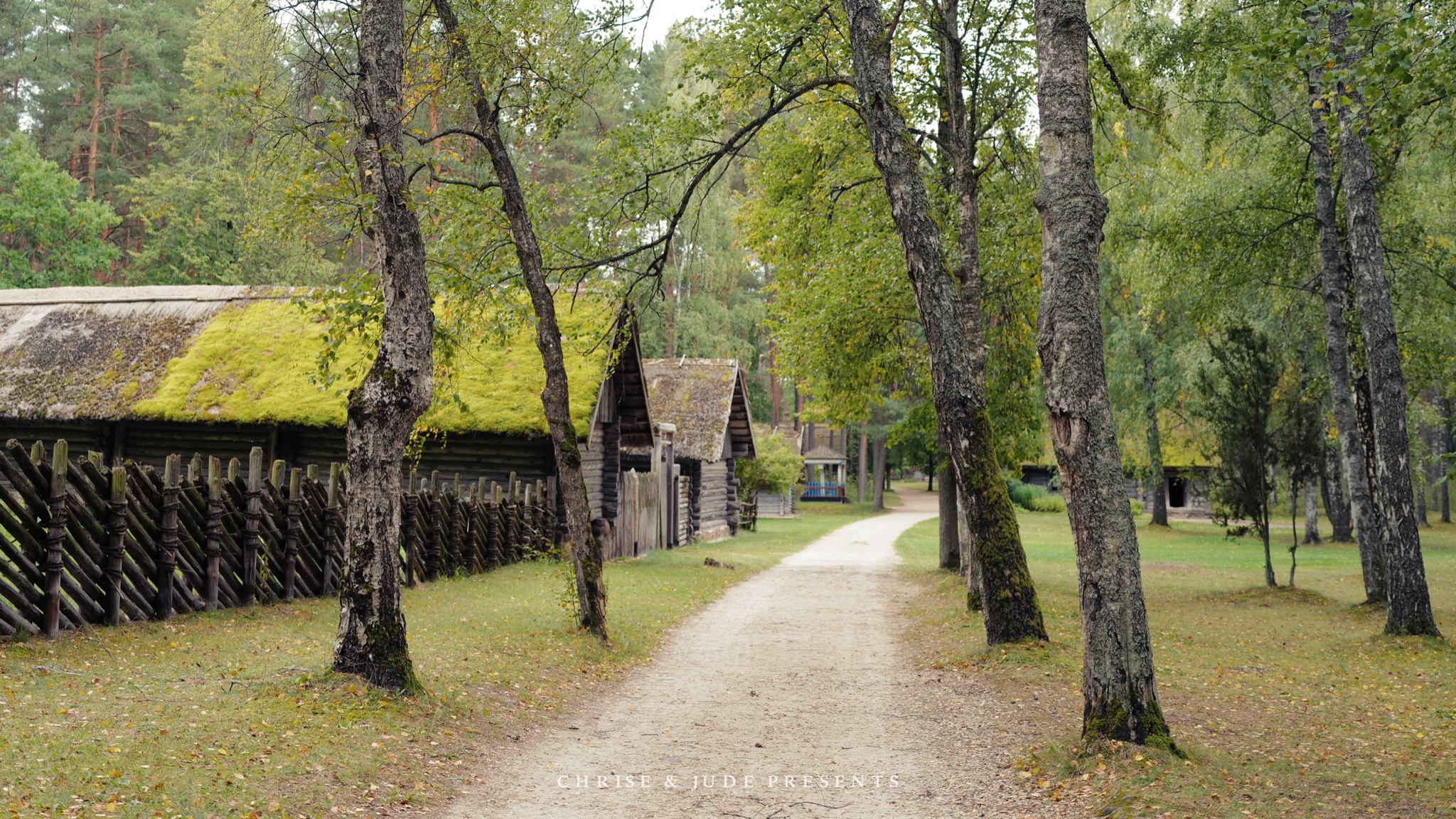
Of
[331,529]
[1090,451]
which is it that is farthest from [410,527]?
[1090,451]

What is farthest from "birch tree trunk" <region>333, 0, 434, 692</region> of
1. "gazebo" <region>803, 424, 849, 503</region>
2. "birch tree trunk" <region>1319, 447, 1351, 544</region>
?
"gazebo" <region>803, 424, 849, 503</region>

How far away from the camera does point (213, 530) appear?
10.9 m

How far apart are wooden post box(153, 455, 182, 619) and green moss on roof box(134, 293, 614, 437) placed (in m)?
8.19

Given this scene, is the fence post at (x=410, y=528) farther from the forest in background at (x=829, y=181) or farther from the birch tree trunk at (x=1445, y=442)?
the birch tree trunk at (x=1445, y=442)

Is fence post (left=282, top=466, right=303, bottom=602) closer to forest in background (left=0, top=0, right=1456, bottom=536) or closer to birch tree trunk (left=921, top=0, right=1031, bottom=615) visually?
forest in background (left=0, top=0, right=1456, bottom=536)

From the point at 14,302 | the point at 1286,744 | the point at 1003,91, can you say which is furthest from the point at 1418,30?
the point at 14,302

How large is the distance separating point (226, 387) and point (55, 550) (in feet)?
39.4

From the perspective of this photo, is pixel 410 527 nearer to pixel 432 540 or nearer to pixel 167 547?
pixel 432 540

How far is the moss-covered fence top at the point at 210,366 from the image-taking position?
759 inches

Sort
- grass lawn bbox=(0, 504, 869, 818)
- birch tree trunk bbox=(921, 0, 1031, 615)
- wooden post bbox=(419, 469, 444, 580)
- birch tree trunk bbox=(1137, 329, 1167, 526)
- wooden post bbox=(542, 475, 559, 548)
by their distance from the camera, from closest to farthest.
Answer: grass lawn bbox=(0, 504, 869, 818) → birch tree trunk bbox=(921, 0, 1031, 615) → wooden post bbox=(419, 469, 444, 580) → wooden post bbox=(542, 475, 559, 548) → birch tree trunk bbox=(1137, 329, 1167, 526)

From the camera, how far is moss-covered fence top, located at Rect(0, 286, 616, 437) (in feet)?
63.3

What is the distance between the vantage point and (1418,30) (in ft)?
20.0

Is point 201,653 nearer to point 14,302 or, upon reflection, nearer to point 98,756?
point 98,756

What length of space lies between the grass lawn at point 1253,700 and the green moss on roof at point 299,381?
8167 millimetres
